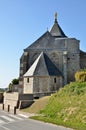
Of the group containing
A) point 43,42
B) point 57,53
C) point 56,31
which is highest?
point 56,31

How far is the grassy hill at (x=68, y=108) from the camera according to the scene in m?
21.2

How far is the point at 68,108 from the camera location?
82.2 feet

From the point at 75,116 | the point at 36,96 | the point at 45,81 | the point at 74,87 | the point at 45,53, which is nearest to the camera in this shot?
the point at 75,116

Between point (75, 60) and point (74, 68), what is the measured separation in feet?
4.84

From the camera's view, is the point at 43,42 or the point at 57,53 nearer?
the point at 57,53

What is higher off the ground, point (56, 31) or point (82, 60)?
point (56, 31)

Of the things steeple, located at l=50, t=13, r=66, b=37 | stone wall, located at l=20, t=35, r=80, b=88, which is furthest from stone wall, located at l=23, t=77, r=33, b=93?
steeple, located at l=50, t=13, r=66, b=37

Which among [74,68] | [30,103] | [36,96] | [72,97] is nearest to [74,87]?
[72,97]

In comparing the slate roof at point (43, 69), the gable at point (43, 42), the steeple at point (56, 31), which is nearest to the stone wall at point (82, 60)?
the gable at point (43, 42)

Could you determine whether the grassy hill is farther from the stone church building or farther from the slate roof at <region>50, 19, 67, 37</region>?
the slate roof at <region>50, 19, 67, 37</region>

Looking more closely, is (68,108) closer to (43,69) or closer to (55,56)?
(43,69)

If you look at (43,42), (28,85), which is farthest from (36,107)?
(43,42)

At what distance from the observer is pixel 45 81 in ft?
158

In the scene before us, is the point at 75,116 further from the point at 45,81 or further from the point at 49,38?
the point at 49,38
